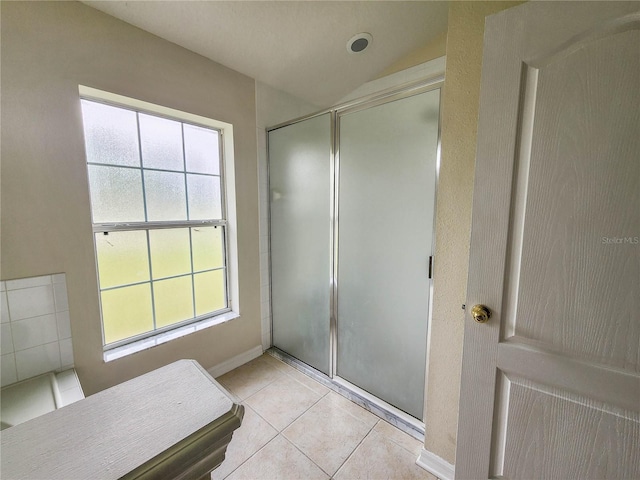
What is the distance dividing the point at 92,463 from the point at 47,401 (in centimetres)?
139

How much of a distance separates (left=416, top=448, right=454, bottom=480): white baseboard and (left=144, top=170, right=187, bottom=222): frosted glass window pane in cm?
208

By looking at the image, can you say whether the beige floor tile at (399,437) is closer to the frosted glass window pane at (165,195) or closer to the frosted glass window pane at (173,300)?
the frosted glass window pane at (173,300)

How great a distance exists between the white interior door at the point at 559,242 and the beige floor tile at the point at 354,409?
30.4 inches

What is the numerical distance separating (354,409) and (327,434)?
0.26 metres

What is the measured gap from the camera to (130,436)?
33 centimetres

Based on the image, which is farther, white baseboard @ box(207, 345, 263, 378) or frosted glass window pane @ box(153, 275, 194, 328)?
white baseboard @ box(207, 345, 263, 378)

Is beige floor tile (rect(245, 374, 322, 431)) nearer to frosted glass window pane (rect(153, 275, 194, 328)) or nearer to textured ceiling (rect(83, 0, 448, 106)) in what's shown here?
frosted glass window pane (rect(153, 275, 194, 328))

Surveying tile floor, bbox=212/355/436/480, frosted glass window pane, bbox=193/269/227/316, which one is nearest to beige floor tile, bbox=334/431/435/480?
tile floor, bbox=212/355/436/480

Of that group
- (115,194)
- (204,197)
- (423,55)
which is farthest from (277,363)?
(423,55)

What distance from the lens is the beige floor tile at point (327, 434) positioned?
4.56 feet

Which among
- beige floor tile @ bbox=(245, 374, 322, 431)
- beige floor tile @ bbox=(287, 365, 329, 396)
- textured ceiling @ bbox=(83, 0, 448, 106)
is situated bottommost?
beige floor tile @ bbox=(245, 374, 322, 431)

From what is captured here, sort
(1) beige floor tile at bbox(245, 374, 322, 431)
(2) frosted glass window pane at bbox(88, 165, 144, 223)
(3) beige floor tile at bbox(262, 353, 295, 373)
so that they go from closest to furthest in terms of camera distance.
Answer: (2) frosted glass window pane at bbox(88, 165, 144, 223) → (1) beige floor tile at bbox(245, 374, 322, 431) → (3) beige floor tile at bbox(262, 353, 295, 373)

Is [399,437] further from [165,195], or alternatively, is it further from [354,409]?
[165,195]

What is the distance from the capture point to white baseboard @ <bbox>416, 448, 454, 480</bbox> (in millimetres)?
1257
